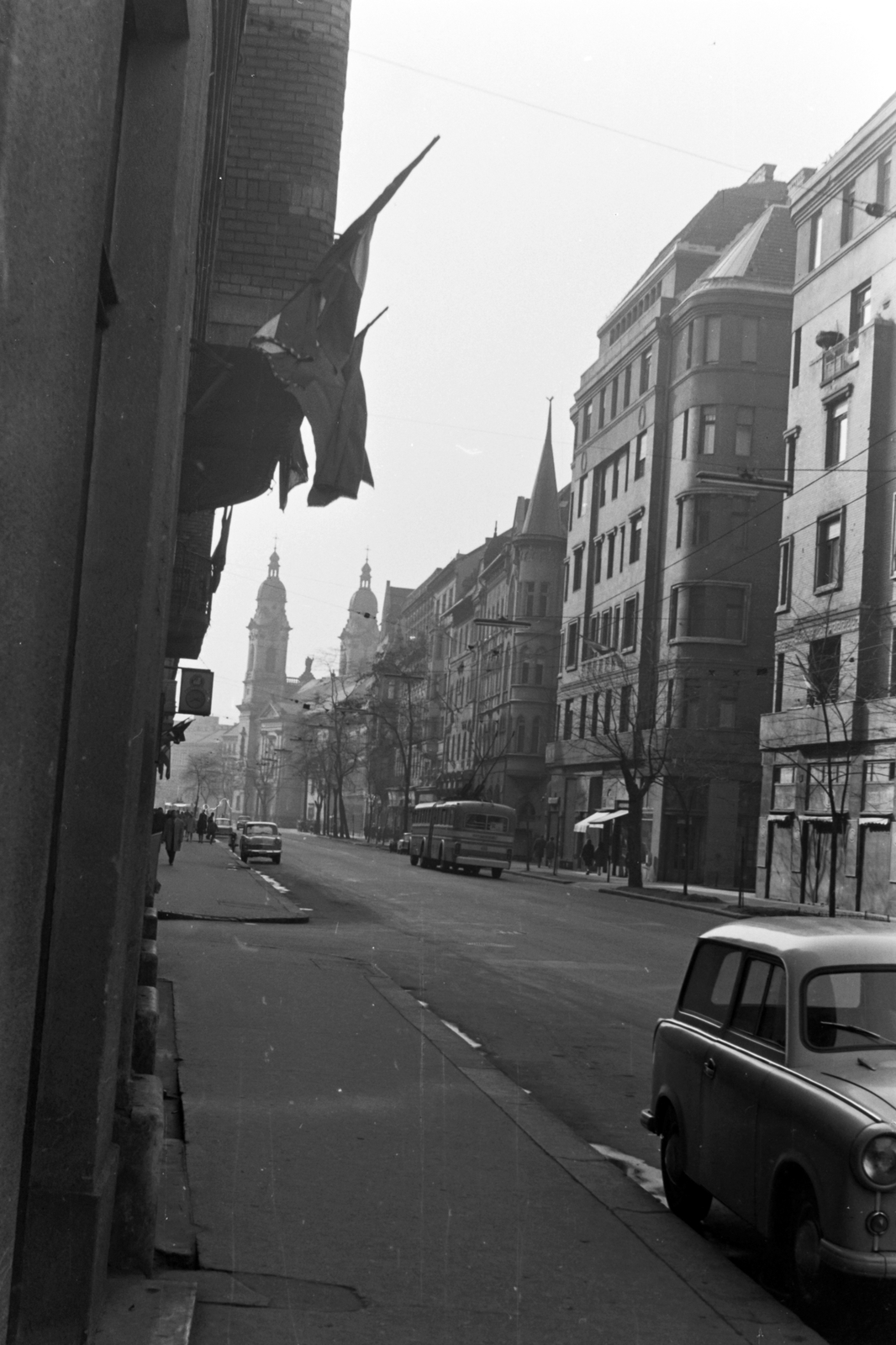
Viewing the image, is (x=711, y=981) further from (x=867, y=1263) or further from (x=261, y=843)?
(x=261, y=843)

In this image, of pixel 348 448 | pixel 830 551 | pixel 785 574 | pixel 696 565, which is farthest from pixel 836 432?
pixel 348 448

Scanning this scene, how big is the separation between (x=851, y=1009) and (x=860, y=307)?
4160 cm

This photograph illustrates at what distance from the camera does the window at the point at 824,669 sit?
40469 millimetres

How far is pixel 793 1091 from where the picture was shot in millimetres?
5898

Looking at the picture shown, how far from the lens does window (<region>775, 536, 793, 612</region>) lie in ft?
154

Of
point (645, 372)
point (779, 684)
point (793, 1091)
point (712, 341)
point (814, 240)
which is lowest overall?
point (793, 1091)

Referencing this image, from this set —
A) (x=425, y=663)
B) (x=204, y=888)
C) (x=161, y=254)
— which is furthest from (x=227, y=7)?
(x=425, y=663)

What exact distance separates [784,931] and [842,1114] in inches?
52.3

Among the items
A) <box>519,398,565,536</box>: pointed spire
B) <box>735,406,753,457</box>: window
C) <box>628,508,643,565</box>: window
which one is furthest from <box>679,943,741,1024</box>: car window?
<box>519,398,565,536</box>: pointed spire

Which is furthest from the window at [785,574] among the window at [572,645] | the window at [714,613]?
the window at [572,645]

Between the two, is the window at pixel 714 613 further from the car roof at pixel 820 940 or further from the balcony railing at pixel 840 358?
the car roof at pixel 820 940

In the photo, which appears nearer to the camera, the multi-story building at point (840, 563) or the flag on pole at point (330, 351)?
the flag on pole at point (330, 351)

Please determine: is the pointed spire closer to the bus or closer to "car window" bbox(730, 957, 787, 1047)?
the bus

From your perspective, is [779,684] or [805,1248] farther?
[779,684]
